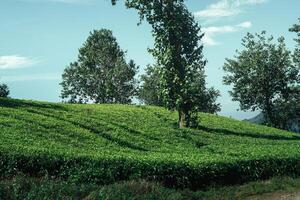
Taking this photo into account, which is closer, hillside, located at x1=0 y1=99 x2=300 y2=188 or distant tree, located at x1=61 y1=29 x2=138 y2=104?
hillside, located at x1=0 y1=99 x2=300 y2=188

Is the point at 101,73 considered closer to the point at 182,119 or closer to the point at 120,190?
the point at 182,119

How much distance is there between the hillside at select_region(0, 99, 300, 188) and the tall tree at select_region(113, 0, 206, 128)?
258cm

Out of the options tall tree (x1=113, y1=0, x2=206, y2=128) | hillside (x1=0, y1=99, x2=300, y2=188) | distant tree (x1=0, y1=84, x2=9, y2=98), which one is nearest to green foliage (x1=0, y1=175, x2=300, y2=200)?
hillside (x1=0, y1=99, x2=300, y2=188)

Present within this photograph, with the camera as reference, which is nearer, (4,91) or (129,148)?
(129,148)

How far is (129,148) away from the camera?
106 ft

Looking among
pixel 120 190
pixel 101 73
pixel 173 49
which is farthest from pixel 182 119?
pixel 101 73

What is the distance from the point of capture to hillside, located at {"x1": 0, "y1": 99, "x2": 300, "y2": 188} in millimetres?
21906

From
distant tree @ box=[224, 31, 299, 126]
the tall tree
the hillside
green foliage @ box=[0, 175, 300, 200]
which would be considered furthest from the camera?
distant tree @ box=[224, 31, 299, 126]

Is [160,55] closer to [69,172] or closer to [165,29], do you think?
[165,29]

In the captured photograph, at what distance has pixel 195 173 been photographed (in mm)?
23922

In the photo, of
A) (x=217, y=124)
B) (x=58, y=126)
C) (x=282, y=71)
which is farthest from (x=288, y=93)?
(x=58, y=126)

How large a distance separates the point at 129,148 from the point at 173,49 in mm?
13161

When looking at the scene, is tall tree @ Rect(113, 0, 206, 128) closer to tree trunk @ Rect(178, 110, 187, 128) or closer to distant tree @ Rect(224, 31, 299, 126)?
tree trunk @ Rect(178, 110, 187, 128)

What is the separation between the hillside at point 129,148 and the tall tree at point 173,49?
258 cm
